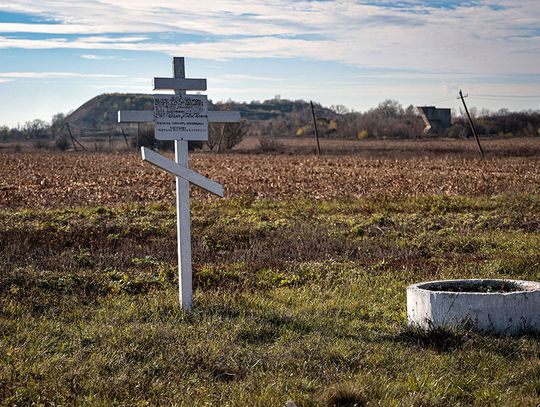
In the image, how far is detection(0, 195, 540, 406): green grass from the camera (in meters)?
6.05

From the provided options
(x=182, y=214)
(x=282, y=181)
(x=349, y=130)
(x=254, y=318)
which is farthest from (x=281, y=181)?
(x=349, y=130)

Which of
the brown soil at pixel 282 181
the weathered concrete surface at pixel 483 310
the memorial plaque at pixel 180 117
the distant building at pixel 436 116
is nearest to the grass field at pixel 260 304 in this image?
the weathered concrete surface at pixel 483 310

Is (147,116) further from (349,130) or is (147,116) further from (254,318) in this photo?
(349,130)

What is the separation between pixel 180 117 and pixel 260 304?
7.50 feet

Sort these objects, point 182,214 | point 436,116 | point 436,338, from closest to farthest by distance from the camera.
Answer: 1. point 436,338
2. point 182,214
3. point 436,116

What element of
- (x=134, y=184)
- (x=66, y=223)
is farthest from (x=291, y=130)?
(x=66, y=223)

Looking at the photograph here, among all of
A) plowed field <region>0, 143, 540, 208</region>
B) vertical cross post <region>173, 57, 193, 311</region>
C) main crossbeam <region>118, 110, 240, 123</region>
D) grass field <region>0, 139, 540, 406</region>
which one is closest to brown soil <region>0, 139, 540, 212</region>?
plowed field <region>0, 143, 540, 208</region>

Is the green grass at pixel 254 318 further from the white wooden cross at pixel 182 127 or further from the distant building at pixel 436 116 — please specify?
the distant building at pixel 436 116

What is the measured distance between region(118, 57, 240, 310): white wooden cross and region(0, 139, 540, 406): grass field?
0.52m

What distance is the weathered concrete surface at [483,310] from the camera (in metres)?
7.76

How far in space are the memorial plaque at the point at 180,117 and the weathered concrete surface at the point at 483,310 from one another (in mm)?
3095

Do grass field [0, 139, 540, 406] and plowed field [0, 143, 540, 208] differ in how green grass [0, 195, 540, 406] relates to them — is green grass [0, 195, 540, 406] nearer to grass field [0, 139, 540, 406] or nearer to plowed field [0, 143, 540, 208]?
grass field [0, 139, 540, 406]

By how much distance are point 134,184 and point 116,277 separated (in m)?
18.8

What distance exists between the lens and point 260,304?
908 centimetres
